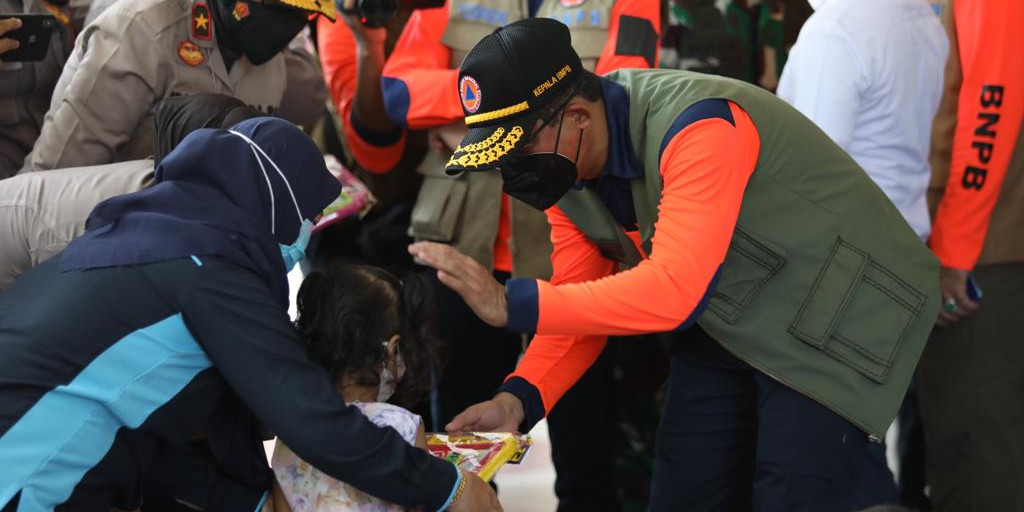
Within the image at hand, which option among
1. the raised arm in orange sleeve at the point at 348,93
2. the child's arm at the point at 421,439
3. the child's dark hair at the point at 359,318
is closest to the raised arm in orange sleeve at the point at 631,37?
the raised arm in orange sleeve at the point at 348,93

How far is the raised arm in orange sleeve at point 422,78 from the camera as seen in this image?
3.01m

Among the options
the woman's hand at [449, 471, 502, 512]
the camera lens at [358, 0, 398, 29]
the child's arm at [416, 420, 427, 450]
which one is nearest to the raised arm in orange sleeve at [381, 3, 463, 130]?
the camera lens at [358, 0, 398, 29]

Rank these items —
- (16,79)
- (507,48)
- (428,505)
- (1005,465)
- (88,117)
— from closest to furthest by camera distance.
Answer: (428,505)
(507,48)
(88,117)
(16,79)
(1005,465)

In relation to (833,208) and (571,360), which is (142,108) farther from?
(833,208)

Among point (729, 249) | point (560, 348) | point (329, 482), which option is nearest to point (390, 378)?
point (329, 482)

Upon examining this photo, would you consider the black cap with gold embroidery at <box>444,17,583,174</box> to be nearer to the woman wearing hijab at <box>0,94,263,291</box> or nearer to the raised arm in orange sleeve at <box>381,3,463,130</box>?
the woman wearing hijab at <box>0,94,263,291</box>

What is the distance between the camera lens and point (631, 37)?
9.95 feet

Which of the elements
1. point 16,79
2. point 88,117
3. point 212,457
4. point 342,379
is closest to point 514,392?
point 342,379

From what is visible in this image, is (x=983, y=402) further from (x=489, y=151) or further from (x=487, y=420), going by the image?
(x=489, y=151)

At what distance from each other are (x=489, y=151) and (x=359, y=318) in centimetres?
37

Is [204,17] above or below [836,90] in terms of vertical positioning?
above

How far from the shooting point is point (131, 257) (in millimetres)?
1792

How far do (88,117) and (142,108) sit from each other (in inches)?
4.6

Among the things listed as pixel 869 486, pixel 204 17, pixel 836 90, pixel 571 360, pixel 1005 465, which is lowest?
pixel 1005 465
